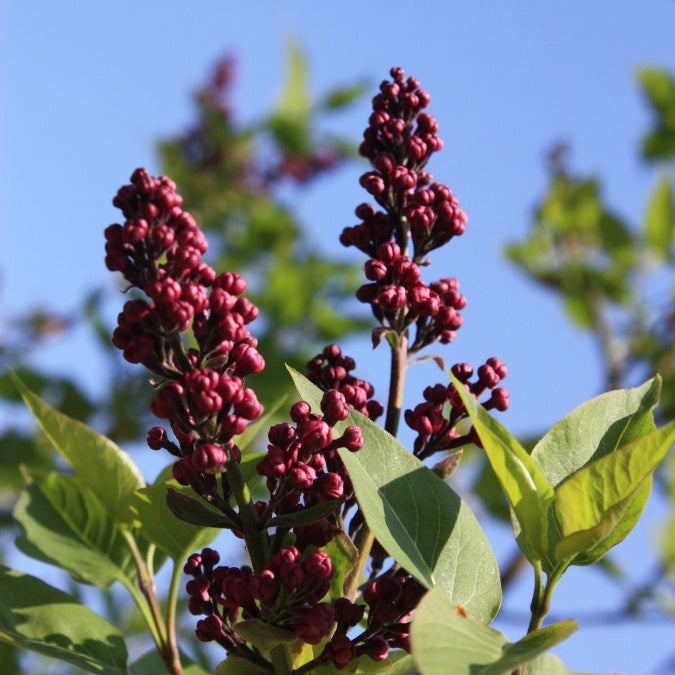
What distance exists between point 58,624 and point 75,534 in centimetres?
32

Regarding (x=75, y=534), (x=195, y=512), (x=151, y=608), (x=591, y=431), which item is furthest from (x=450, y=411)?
(x=75, y=534)

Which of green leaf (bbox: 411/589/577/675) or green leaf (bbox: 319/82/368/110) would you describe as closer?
green leaf (bbox: 411/589/577/675)

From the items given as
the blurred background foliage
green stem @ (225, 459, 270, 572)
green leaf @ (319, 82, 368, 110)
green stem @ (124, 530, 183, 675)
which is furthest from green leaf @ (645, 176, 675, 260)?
green stem @ (225, 459, 270, 572)

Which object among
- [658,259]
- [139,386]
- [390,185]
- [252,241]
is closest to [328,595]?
[390,185]

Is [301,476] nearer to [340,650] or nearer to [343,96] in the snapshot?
[340,650]

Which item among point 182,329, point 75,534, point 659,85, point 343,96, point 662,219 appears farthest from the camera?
point 343,96

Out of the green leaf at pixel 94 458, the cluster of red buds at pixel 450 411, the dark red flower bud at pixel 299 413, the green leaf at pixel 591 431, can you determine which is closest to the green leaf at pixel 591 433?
the green leaf at pixel 591 431

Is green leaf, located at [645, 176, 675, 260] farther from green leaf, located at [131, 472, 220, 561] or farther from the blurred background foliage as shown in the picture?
green leaf, located at [131, 472, 220, 561]

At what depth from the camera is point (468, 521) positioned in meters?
1.21

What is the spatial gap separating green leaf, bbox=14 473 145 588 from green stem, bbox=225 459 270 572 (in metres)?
0.63

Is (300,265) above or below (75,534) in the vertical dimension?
above

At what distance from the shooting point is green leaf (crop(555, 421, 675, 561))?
1.10 m

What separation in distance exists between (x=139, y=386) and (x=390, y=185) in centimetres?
312

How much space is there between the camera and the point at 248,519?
1124 mm
